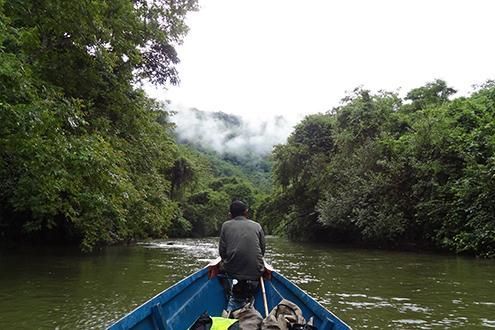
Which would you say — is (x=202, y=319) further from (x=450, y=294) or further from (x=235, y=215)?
(x=450, y=294)

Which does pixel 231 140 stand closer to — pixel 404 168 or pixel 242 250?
pixel 404 168

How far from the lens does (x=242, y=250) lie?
5.66 meters

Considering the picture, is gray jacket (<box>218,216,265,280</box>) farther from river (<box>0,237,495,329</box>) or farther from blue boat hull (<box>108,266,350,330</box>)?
river (<box>0,237,495,329</box>)

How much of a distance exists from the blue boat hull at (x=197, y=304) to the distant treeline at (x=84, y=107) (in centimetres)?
426

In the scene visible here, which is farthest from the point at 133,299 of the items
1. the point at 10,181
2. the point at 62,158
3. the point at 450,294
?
the point at 10,181

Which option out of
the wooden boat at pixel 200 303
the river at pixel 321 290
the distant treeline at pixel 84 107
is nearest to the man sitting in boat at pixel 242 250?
the wooden boat at pixel 200 303

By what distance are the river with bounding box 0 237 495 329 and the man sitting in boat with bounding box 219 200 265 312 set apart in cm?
229

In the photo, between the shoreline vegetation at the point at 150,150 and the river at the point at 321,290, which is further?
the shoreline vegetation at the point at 150,150

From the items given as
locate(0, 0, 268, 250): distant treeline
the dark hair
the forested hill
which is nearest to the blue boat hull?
the dark hair

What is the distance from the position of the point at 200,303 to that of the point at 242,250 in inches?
33.5

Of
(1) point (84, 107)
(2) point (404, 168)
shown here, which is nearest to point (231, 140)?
(2) point (404, 168)

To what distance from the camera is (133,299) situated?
29.5 feet

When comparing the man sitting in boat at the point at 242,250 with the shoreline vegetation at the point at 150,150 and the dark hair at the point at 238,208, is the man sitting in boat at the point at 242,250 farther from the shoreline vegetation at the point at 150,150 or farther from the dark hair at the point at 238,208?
the shoreline vegetation at the point at 150,150

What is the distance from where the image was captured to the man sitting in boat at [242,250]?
566 centimetres
